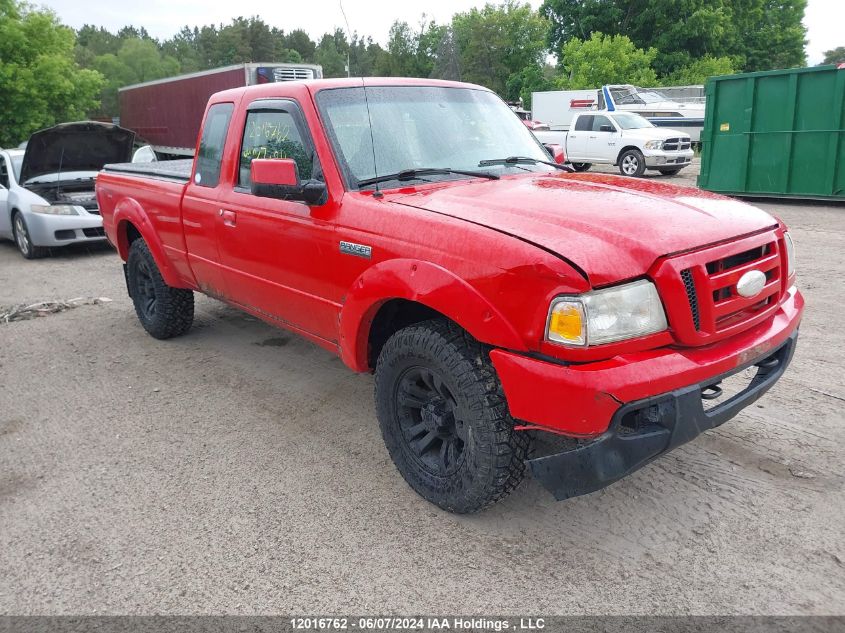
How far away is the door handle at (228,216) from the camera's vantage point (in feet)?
13.9

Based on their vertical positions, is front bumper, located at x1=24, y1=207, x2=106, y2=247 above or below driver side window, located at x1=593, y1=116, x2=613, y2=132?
below

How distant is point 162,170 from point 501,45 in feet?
196

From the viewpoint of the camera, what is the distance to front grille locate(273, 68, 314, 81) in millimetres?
17438

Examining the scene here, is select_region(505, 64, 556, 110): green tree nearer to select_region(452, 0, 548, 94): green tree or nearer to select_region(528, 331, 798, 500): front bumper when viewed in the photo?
select_region(452, 0, 548, 94): green tree

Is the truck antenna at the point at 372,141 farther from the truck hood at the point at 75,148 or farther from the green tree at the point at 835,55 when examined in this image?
the green tree at the point at 835,55

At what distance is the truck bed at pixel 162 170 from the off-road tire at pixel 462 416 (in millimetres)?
2685

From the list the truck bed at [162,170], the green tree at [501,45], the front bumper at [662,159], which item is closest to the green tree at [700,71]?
the green tree at [501,45]

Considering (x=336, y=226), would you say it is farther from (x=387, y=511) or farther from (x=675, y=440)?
(x=675, y=440)

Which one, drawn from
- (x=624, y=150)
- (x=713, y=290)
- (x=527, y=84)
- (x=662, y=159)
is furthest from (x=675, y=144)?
(x=527, y=84)

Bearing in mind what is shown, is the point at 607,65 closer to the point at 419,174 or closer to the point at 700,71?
the point at 700,71

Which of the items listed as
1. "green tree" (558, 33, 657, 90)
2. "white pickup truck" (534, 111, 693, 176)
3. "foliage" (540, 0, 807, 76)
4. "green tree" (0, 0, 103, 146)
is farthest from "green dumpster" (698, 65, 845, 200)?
"foliage" (540, 0, 807, 76)

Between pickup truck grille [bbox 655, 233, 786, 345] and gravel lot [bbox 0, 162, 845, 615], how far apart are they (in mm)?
916

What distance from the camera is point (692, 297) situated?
2576 mm

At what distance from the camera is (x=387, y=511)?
318 cm
